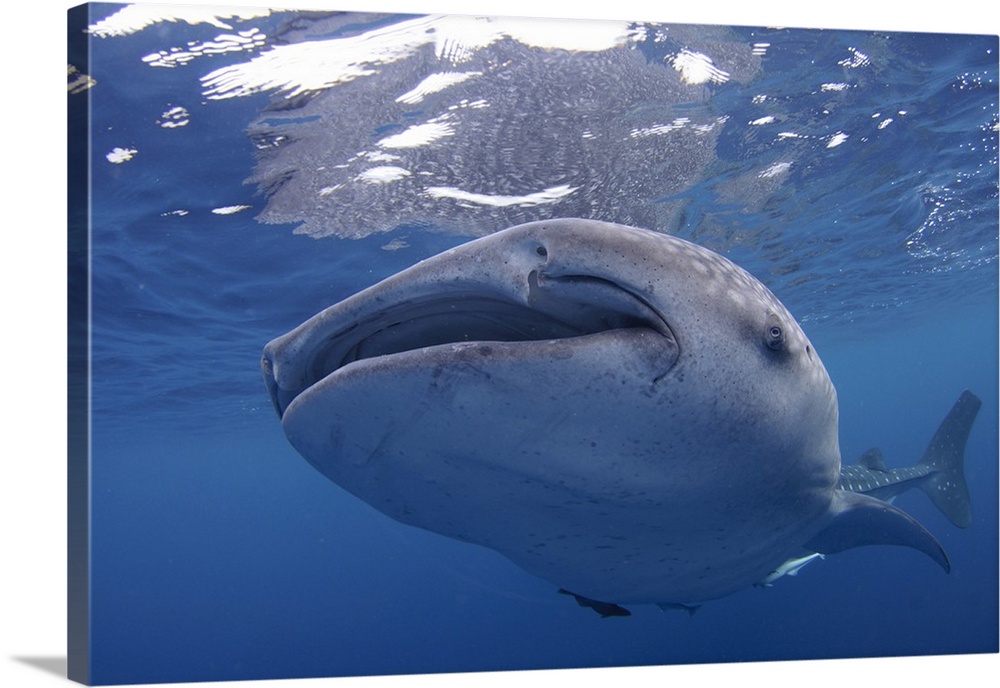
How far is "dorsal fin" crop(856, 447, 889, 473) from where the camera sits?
992 centimetres

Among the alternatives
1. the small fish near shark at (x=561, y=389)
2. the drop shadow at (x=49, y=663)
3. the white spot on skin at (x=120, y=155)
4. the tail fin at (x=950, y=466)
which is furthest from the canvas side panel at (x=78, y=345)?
the tail fin at (x=950, y=466)

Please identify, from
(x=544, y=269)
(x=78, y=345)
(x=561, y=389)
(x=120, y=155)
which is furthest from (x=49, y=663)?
(x=544, y=269)

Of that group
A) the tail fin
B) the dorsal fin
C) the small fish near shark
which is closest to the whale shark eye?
the small fish near shark

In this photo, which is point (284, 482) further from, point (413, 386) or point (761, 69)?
point (413, 386)

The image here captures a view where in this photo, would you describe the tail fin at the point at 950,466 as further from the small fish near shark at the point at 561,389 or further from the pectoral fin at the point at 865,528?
the small fish near shark at the point at 561,389

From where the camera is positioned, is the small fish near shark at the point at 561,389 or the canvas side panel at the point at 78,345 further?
the canvas side panel at the point at 78,345

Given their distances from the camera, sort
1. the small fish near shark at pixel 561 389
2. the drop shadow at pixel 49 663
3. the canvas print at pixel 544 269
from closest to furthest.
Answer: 1. the small fish near shark at pixel 561 389
2. the canvas print at pixel 544 269
3. the drop shadow at pixel 49 663

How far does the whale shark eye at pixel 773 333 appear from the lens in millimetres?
2867

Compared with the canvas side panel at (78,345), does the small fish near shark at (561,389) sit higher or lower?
higher

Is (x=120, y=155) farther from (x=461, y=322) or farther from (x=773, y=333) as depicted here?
(x=773, y=333)

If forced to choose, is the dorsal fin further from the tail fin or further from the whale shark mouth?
the whale shark mouth

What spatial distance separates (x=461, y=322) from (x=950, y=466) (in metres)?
10.4

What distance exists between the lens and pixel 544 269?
249cm

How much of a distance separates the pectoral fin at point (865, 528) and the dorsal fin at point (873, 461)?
4.08m
